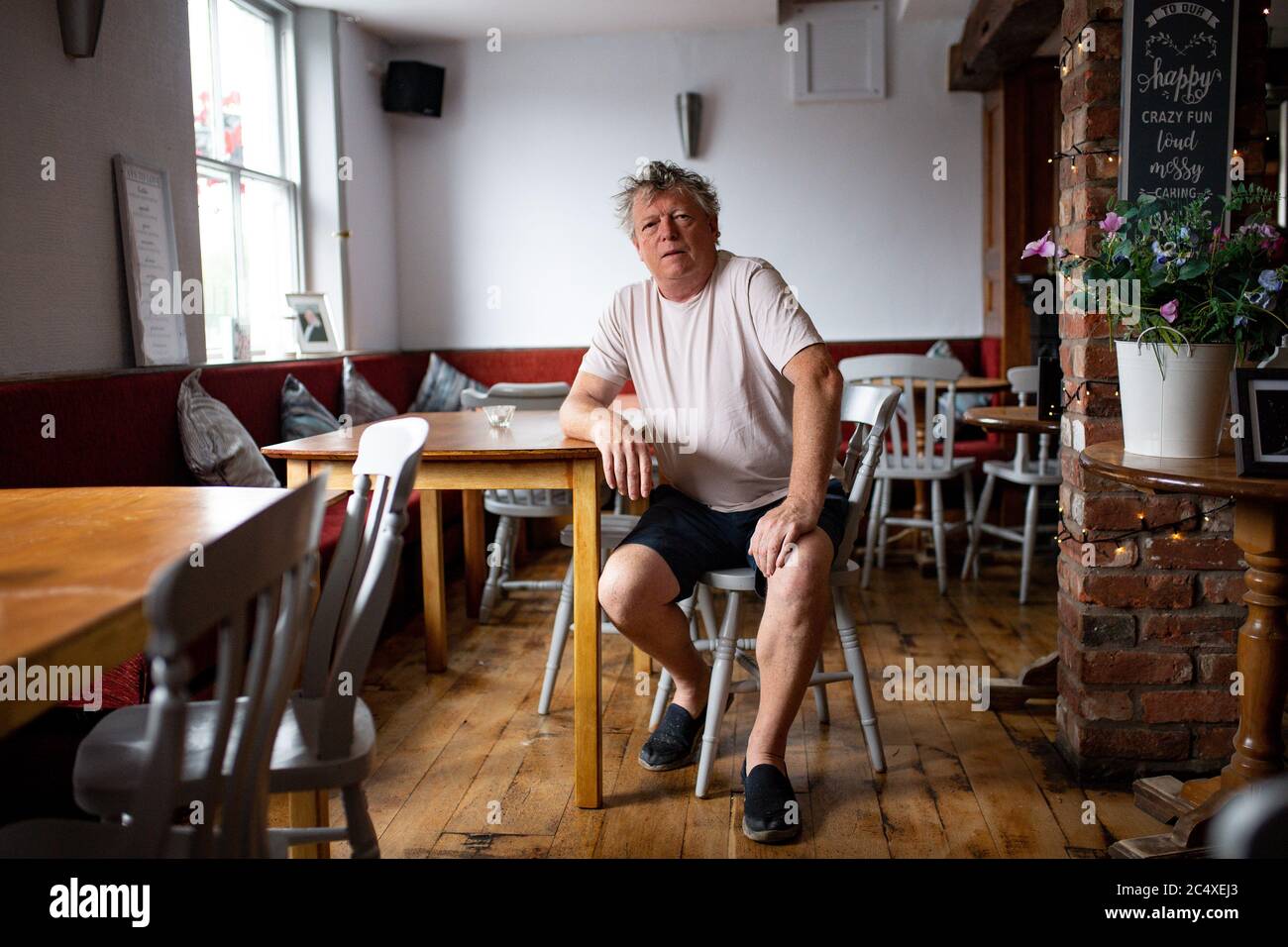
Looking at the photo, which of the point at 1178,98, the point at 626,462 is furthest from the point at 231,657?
the point at 1178,98

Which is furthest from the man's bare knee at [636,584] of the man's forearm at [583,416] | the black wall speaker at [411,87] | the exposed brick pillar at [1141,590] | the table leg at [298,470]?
the black wall speaker at [411,87]

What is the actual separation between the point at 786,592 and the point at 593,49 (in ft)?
14.6

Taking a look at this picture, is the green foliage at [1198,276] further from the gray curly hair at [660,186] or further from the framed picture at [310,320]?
the framed picture at [310,320]


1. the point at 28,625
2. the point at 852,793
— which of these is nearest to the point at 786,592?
the point at 852,793

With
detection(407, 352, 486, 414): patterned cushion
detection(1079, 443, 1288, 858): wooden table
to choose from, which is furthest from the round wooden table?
detection(407, 352, 486, 414): patterned cushion

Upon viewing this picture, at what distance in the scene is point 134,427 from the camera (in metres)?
3.19

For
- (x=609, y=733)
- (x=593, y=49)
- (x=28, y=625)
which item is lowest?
(x=609, y=733)

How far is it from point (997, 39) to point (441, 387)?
3068 millimetres

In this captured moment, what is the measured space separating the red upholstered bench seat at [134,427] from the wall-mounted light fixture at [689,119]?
2033 millimetres

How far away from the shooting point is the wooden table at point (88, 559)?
0.94 m

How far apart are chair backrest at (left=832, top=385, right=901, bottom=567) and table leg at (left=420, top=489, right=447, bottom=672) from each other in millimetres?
1263

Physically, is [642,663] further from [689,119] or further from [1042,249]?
[689,119]
